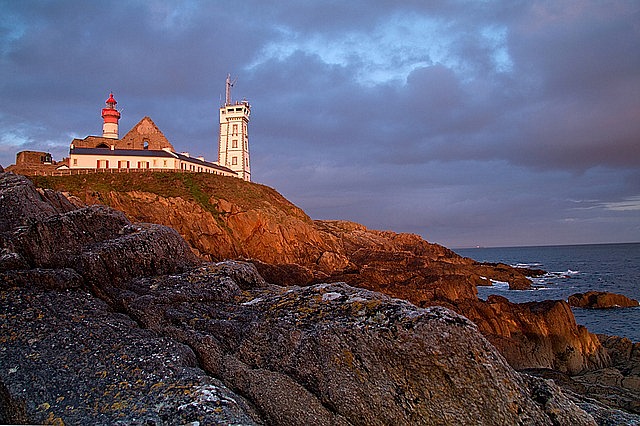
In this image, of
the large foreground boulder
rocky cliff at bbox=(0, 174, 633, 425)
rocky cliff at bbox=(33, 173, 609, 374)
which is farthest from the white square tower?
rocky cliff at bbox=(0, 174, 633, 425)

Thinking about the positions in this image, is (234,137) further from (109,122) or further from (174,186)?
(174,186)

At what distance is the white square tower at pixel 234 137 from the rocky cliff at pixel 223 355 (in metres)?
101

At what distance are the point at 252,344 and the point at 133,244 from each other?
3667 millimetres

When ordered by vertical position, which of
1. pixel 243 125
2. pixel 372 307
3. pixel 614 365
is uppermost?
pixel 243 125

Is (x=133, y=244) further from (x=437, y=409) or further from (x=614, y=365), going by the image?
(x=614, y=365)

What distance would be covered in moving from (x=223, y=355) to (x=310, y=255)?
55410 mm

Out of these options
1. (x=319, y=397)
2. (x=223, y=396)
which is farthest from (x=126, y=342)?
(x=319, y=397)

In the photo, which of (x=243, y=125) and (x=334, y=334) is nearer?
(x=334, y=334)

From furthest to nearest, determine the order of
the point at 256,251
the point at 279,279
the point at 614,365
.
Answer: the point at 256,251
the point at 279,279
the point at 614,365

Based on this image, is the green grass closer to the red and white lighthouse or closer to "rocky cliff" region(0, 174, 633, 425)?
the red and white lighthouse

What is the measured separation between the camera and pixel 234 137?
108500 millimetres

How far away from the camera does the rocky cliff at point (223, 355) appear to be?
6.34 m

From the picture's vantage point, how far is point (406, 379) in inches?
258

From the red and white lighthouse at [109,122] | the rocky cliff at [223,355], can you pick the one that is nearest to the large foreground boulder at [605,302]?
the rocky cliff at [223,355]
